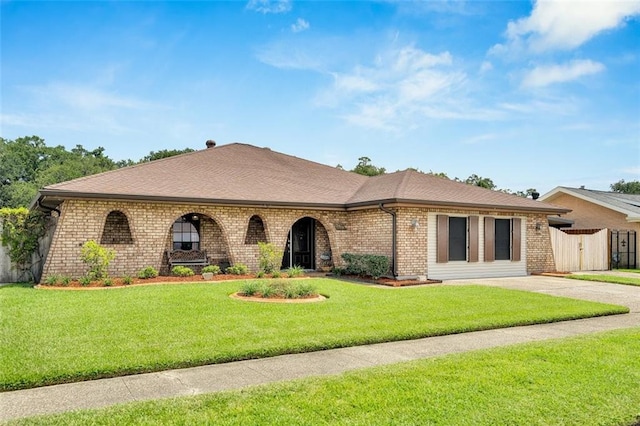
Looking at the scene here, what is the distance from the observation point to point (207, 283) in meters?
12.6

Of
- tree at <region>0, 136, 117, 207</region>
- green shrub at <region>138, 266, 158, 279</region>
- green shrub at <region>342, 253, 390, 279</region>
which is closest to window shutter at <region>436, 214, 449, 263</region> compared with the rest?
green shrub at <region>342, 253, 390, 279</region>

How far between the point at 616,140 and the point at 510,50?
31.8 feet

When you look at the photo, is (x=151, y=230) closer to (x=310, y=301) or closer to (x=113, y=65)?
(x=113, y=65)

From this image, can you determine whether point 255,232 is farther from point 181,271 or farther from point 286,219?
point 181,271

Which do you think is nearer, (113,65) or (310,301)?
(310,301)

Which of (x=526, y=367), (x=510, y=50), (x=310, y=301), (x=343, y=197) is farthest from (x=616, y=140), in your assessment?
(x=526, y=367)

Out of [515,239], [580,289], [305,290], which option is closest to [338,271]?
[305,290]

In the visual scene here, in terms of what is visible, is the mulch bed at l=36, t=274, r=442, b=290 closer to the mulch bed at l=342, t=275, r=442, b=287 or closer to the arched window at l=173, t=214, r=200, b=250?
the mulch bed at l=342, t=275, r=442, b=287

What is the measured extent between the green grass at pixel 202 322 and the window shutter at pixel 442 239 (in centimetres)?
356

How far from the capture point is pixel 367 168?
42812 mm

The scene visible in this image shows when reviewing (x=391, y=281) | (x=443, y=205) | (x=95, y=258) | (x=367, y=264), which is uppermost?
(x=443, y=205)

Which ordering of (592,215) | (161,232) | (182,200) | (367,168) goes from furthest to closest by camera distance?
(367,168) < (592,215) < (161,232) < (182,200)

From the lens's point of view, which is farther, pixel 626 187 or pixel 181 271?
pixel 626 187

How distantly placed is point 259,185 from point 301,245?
2.89 metres
